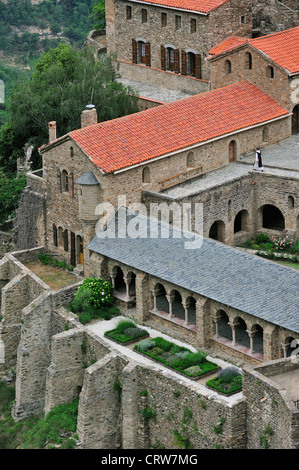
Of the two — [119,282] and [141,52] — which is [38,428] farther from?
[141,52]

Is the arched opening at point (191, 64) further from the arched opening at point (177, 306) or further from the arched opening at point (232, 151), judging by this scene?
the arched opening at point (177, 306)

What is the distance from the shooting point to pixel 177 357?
47406mm

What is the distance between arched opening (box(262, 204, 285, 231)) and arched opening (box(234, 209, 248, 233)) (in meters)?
1.48

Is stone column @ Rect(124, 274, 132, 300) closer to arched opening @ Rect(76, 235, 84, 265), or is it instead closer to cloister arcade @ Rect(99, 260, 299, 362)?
cloister arcade @ Rect(99, 260, 299, 362)

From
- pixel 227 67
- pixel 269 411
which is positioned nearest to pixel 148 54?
pixel 227 67

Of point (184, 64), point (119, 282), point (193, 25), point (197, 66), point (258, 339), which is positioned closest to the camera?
point (258, 339)

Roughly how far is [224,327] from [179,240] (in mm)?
4440

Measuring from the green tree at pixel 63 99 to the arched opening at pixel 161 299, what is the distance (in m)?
17.0

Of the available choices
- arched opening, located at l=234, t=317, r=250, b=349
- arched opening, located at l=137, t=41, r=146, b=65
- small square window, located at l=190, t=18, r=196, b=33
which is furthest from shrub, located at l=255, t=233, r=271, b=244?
arched opening, located at l=137, t=41, r=146, b=65

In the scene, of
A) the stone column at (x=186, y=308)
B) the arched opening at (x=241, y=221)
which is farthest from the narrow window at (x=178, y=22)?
the stone column at (x=186, y=308)

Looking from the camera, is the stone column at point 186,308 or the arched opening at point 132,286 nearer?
the stone column at point 186,308

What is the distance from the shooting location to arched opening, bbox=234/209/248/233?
5817 cm

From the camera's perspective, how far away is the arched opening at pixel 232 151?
59.8 meters

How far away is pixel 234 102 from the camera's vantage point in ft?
201
